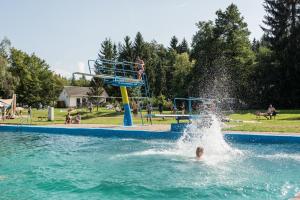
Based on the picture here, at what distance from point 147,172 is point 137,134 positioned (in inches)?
297

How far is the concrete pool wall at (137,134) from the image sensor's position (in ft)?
49.3

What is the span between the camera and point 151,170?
10938 mm

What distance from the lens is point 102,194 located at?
27.9ft

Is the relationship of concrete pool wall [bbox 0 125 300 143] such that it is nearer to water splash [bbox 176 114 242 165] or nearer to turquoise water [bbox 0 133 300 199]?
turquoise water [bbox 0 133 300 199]

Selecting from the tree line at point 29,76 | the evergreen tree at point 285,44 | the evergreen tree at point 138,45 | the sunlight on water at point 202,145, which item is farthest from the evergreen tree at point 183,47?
the sunlight on water at point 202,145

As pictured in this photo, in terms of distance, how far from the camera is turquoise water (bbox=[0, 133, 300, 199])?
8.48m

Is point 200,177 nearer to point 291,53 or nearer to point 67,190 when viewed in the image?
point 67,190

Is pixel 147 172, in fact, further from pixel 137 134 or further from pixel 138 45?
pixel 138 45

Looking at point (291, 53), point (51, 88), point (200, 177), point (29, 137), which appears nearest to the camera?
point (200, 177)

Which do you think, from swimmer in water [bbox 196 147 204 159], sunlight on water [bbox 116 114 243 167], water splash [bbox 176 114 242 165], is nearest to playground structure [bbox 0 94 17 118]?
water splash [bbox 176 114 242 165]

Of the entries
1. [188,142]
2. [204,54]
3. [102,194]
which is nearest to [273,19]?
[204,54]

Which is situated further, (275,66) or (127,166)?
(275,66)

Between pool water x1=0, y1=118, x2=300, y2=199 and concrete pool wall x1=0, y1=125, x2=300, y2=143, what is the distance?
0.46m

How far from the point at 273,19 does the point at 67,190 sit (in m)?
43.4
